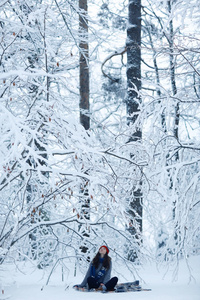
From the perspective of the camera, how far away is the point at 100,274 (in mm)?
7195

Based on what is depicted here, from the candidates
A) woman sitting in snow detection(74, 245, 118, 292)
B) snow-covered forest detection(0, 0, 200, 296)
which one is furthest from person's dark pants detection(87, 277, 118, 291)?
snow-covered forest detection(0, 0, 200, 296)

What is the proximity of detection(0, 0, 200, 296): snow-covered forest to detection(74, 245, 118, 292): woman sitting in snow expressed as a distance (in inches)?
18.2

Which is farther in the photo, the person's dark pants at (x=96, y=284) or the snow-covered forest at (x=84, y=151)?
the person's dark pants at (x=96, y=284)

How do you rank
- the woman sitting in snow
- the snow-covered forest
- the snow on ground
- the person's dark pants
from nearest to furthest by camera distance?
the snow-covered forest → the snow on ground → the person's dark pants → the woman sitting in snow

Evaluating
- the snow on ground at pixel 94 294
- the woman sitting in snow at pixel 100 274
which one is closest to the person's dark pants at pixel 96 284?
the woman sitting in snow at pixel 100 274

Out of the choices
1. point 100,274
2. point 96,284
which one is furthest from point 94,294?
point 100,274

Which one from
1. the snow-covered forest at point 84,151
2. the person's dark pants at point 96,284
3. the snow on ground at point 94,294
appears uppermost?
the snow-covered forest at point 84,151

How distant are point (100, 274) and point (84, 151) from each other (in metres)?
2.93

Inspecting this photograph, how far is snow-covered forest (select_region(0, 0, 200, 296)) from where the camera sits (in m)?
5.54

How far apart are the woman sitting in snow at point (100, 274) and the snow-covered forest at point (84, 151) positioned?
18.2 inches

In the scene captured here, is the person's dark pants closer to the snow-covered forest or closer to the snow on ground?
the snow on ground

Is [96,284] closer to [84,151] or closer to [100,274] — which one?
[100,274]

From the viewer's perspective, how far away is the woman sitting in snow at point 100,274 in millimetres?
7023

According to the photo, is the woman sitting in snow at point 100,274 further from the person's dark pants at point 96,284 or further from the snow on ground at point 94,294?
the snow on ground at point 94,294
